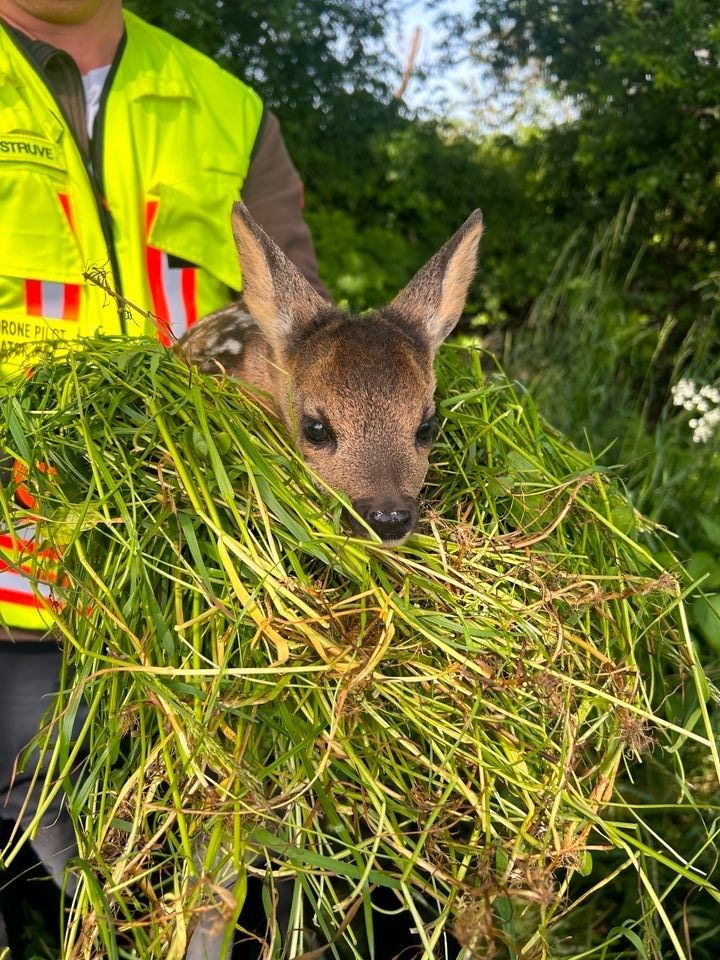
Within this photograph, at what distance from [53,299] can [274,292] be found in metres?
0.75

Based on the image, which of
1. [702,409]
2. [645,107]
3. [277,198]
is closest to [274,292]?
[277,198]

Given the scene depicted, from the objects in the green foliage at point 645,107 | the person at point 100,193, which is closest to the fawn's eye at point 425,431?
the person at point 100,193

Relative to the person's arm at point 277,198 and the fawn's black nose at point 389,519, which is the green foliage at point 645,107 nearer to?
the person's arm at point 277,198

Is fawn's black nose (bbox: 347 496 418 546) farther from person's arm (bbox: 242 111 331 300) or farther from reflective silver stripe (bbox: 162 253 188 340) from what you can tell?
person's arm (bbox: 242 111 331 300)

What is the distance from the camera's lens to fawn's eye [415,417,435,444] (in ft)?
7.40

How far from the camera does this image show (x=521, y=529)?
202 centimetres

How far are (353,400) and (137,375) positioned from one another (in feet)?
1.71

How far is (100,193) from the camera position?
2973 mm

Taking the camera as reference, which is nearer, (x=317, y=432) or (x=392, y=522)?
(x=392, y=522)

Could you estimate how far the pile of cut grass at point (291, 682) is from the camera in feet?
5.56

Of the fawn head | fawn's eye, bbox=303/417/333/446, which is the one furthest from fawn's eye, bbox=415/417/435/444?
fawn's eye, bbox=303/417/333/446

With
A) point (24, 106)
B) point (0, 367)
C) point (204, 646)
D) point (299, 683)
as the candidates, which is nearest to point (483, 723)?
point (299, 683)

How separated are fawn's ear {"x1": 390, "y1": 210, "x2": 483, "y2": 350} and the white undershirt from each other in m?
1.25

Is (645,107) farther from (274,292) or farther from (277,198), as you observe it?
(274,292)
